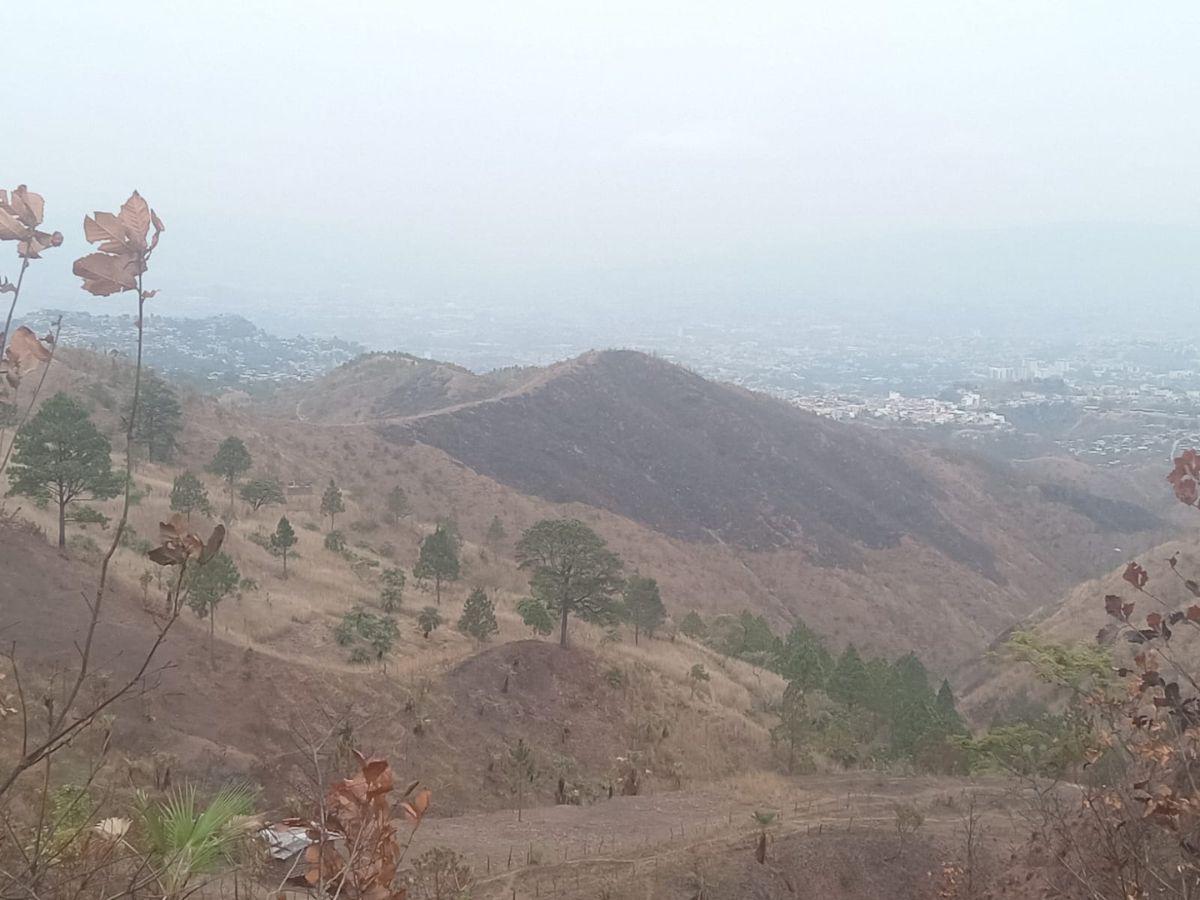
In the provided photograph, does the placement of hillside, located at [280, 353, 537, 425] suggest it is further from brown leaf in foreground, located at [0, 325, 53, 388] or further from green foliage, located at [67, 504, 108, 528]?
brown leaf in foreground, located at [0, 325, 53, 388]

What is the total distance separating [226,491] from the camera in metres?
30.8

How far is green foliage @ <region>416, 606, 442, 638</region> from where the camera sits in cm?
2016

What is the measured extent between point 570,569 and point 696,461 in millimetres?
40822

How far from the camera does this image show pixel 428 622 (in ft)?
66.5

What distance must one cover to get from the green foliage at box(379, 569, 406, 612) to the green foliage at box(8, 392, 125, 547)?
24.6 feet

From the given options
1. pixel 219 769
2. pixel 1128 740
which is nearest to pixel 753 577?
pixel 219 769

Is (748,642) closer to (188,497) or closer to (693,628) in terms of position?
(693,628)

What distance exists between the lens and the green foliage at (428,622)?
2016 cm

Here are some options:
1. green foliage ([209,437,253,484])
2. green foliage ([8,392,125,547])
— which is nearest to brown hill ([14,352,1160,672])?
green foliage ([209,437,253,484])

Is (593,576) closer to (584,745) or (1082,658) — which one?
(584,745)

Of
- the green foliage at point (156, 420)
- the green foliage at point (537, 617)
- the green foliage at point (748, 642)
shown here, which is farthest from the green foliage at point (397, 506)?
the green foliage at point (537, 617)

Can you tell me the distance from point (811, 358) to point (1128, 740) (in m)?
197

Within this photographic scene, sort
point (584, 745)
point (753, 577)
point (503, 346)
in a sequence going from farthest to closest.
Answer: point (503, 346) → point (753, 577) → point (584, 745)

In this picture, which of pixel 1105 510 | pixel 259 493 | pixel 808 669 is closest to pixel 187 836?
pixel 808 669
